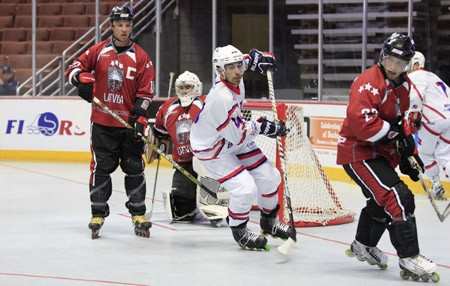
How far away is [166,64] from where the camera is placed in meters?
12.0

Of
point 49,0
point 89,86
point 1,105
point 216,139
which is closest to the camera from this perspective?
point 216,139

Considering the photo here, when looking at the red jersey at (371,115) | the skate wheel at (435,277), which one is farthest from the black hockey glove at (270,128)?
the skate wheel at (435,277)

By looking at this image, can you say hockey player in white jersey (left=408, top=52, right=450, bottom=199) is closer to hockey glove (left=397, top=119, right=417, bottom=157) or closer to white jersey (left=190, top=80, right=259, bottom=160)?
white jersey (left=190, top=80, right=259, bottom=160)

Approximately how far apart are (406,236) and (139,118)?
6.50 ft

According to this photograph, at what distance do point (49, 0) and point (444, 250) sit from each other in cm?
857

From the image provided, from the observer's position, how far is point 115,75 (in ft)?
20.3

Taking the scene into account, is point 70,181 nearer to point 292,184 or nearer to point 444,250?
point 292,184

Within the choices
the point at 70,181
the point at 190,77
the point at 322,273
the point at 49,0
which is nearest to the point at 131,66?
the point at 190,77

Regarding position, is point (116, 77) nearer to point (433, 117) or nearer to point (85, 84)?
point (85, 84)

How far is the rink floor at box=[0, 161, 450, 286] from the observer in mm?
5004

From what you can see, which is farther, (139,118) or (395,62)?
(139,118)

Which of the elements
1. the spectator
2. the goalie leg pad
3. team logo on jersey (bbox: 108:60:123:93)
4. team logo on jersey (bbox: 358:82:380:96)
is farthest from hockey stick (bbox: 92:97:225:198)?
the spectator

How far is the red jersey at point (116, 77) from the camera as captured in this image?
621cm

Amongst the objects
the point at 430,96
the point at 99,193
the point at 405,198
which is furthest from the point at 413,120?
the point at 430,96
